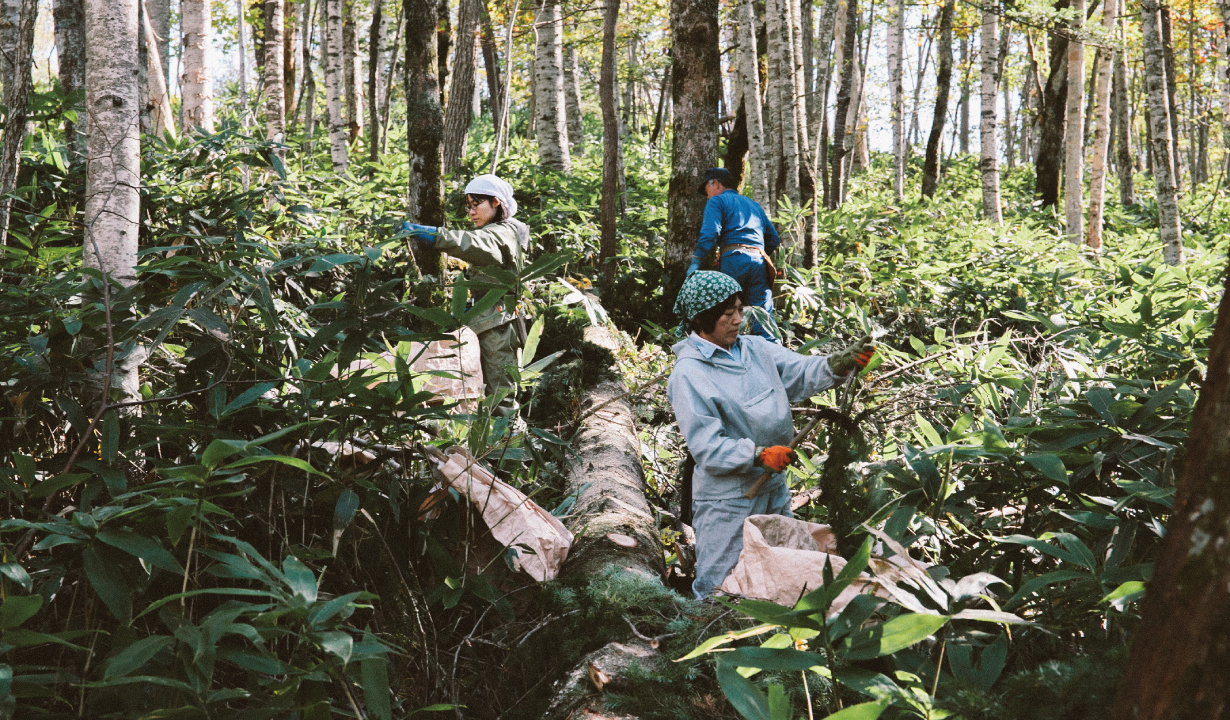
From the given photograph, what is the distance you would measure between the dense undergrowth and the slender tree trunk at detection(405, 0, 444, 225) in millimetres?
1598

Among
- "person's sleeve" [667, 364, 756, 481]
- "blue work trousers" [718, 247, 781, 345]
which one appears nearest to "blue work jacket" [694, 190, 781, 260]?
"blue work trousers" [718, 247, 781, 345]

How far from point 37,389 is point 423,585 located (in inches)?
56.4

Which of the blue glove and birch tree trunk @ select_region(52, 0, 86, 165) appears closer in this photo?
the blue glove

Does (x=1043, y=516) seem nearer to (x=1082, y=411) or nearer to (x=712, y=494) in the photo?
(x=1082, y=411)

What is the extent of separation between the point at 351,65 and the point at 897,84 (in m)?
11.5

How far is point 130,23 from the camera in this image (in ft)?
9.47

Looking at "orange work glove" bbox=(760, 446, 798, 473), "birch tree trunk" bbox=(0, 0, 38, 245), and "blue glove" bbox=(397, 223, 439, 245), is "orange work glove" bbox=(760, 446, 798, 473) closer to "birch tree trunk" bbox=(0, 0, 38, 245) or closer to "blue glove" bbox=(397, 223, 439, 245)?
"blue glove" bbox=(397, 223, 439, 245)

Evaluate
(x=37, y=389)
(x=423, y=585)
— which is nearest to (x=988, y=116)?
(x=423, y=585)

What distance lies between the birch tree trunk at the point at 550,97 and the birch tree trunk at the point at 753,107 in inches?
119

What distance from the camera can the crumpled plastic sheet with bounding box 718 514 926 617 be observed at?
259 centimetres

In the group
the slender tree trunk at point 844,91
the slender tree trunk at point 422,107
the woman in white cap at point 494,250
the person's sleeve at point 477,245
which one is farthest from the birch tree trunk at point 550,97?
the person's sleeve at point 477,245

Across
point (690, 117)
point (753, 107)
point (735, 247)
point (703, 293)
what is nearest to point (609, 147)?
point (690, 117)

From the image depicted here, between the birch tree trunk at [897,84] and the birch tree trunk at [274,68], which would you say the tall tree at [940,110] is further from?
the birch tree trunk at [274,68]

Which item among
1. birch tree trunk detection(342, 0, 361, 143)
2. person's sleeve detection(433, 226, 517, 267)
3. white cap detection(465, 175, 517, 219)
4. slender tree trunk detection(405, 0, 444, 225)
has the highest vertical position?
birch tree trunk detection(342, 0, 361, 143)
